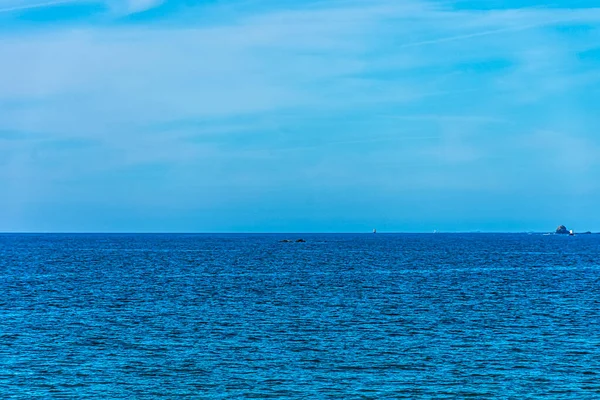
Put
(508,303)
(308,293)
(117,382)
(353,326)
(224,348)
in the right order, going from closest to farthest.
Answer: (117,382) < (224,348) < (353,326) < (508,303) < (308,293)

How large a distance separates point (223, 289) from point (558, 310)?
37882mm

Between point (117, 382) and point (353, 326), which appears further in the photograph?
point (353, 326)

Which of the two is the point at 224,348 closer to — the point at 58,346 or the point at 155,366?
the point at 155,366

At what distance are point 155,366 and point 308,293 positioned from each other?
3994cm

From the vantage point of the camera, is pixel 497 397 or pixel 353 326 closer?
pixel 497 397

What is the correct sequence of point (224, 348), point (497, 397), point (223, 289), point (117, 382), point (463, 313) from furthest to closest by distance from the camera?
point (223, 289)
point (463, 313)
point (224, 348)
point (117, 382)
point (497, 397)

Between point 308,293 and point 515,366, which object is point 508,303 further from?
point 515,366

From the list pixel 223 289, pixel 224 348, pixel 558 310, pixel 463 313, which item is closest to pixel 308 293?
pixel 223 289

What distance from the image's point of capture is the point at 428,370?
129 ft

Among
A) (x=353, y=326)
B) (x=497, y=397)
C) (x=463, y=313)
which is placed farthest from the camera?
(x=463, y=313)

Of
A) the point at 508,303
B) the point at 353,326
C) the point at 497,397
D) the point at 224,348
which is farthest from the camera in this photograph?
the point at 508,303

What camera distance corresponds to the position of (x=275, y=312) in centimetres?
6203

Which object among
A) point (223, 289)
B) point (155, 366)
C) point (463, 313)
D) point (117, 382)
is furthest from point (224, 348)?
point (223, 289)

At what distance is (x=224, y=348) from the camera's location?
4509 cm
